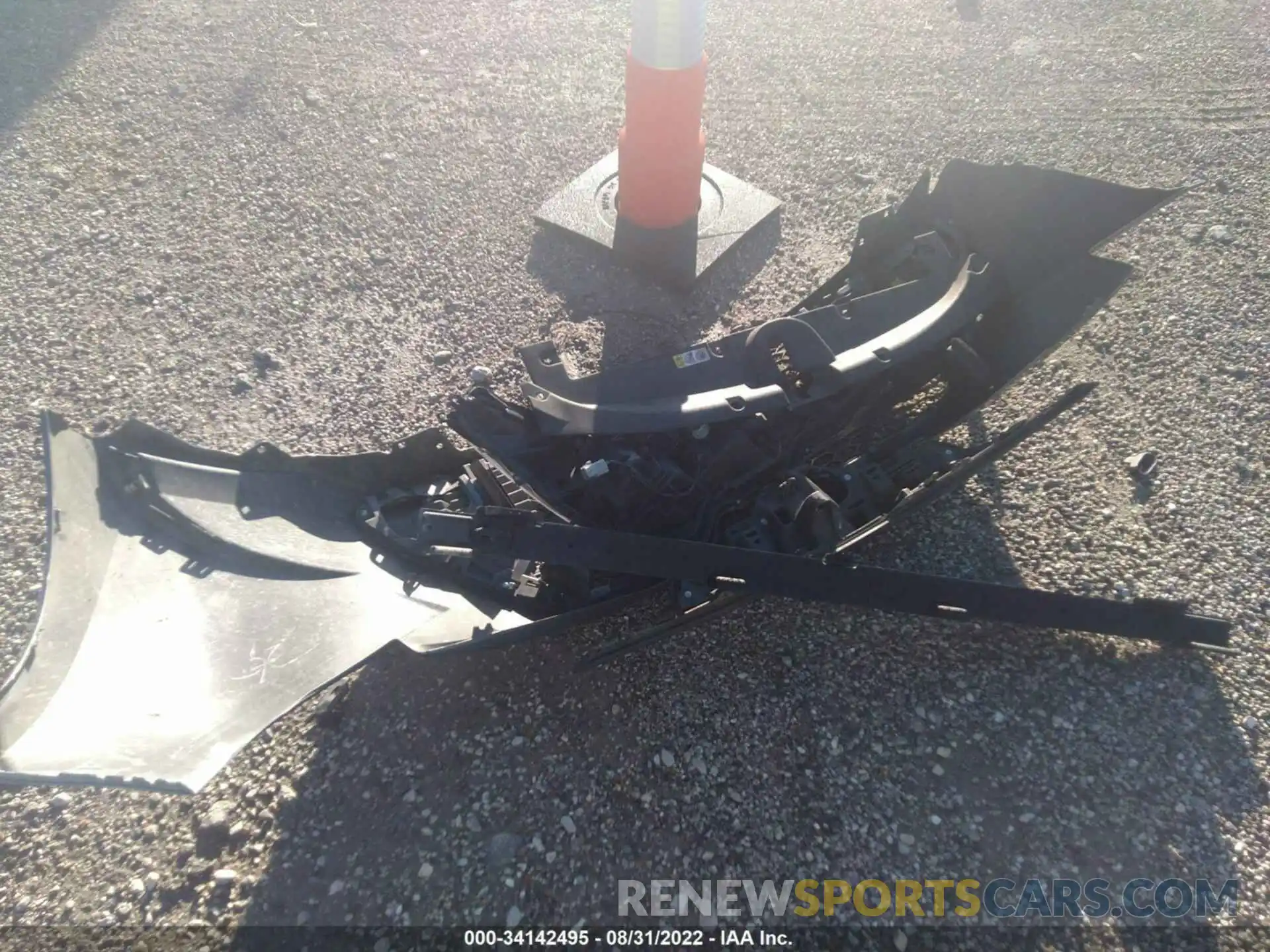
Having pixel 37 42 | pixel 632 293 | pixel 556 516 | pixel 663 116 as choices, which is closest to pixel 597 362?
pixel 632 293

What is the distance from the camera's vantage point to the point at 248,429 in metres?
4.01

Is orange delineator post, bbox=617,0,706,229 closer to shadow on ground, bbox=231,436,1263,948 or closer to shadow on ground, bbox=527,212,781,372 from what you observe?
shadow on ground, bbox=527,212,781,372

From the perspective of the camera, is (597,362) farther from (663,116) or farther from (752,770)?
(752,770)

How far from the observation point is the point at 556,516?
2.85 metres

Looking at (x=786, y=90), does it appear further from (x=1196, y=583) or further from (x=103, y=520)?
(x=103, y=520)

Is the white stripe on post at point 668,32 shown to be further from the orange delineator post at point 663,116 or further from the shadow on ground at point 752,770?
the shadow on ground at point 752,770

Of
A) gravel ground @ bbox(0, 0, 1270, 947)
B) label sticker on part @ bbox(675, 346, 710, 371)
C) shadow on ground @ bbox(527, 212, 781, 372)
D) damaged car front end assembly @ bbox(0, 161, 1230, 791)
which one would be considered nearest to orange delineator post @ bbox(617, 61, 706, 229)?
shadow on ground @ bbox(527, 212, 781, 372)

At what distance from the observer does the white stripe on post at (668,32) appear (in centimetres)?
412

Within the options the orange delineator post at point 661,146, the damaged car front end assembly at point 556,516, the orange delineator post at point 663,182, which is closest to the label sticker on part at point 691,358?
the damaged car front end assembly at point 556,516

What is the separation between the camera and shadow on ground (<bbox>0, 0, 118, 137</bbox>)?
6.13m

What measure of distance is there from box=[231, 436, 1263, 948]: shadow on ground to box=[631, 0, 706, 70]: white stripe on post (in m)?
3.01

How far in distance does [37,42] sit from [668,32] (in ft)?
19.4

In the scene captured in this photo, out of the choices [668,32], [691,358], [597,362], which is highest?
[668,32]

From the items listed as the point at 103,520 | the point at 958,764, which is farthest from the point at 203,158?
the point at 958,764
